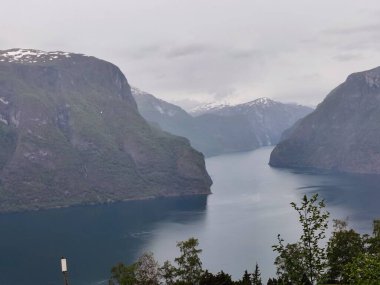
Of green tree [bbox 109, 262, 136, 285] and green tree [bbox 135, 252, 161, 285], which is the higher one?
green tree [bbox 109, 262, 136, 285]

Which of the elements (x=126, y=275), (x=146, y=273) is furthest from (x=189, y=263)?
(x=126, y=275)

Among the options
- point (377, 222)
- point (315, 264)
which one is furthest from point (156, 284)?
point (315, 264)

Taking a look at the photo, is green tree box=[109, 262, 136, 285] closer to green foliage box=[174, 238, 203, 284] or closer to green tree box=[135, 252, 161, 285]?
green tree box=[135, 252, 161, 285]

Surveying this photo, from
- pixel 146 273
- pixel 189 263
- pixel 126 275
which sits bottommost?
pixel 146 273

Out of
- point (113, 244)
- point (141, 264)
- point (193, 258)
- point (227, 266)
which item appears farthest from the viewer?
point (113, 244)

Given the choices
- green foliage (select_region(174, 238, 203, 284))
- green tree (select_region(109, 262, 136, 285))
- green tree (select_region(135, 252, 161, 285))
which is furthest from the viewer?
green tree (select_region(135, 252, 161, 285))

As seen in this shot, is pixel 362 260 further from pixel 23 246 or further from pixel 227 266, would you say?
pixel 23 246

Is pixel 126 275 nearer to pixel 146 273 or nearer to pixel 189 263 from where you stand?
pixel 146 273

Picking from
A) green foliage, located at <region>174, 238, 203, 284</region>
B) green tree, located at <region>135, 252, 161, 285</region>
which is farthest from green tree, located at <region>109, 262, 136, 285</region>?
green foliage, located at <region>174, 238, 203, 284</region>

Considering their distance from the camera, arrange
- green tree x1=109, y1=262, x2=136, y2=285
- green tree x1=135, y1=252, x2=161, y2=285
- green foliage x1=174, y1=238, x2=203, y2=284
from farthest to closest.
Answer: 1. green tree x1=135, y1=252, x2=161, y2=285
2. green foliage x1=174, y1=238, x2=203, y2=284
3. green tree x1=109, y1=262, x2=136, y2=285

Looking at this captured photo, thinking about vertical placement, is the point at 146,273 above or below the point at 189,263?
below

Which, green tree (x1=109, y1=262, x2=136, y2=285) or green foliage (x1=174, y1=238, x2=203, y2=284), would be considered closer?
green tree (x1=109, y1=262, x2=136, y2=285)
